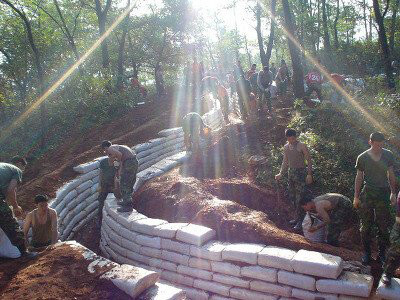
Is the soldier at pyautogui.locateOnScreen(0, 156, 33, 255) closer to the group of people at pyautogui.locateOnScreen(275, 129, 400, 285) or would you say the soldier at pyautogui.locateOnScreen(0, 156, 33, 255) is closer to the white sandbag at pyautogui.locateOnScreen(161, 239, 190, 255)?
the white sandbag at pyautogui.locateOnScreen(161, 239, 190, 255)

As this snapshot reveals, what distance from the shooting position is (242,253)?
12.8 feet

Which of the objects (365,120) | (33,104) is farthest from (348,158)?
(33,104)

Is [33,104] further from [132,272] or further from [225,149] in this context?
[132,272]

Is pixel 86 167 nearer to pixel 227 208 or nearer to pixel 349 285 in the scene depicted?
pixel 227 208

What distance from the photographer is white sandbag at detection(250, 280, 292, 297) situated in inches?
143

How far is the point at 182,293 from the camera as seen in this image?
3416mm

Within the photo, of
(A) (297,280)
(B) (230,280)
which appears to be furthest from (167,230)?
(A) (297,280)

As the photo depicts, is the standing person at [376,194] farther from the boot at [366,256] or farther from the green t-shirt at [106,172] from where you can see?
the green t-shirt at [106,172]

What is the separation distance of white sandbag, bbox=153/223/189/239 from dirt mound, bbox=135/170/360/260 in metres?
0.61

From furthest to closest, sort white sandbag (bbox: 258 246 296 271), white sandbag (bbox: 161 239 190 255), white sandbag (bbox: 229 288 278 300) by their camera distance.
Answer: white sandbag (bbox: 161 239 190 255)
white sandbag (bbox: 229 288 278 300)
white sandbag (bbox: 258 246 296 271)

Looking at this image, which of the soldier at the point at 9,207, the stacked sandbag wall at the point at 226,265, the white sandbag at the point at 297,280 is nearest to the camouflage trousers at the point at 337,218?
the stacked sandbag wall at the point at 226,265

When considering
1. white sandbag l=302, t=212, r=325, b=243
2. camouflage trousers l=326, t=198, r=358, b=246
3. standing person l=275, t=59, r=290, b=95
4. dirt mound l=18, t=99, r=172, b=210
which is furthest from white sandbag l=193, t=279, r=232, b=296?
standing person l=275, t=59, r=290, b=95

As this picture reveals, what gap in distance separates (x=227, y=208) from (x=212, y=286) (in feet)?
4.35

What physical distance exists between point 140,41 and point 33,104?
11583 mm
